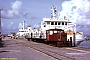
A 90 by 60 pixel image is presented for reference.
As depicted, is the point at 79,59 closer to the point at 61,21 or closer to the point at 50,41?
the point at 50,41

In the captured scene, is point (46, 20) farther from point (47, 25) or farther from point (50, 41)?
point (50, 41)

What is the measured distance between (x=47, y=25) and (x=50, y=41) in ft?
30.4

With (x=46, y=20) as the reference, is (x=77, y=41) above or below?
below

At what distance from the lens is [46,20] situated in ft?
179

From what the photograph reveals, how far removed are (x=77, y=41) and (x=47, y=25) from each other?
11.5 meters

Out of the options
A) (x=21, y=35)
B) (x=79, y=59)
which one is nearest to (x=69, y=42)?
(x=79, y=59)

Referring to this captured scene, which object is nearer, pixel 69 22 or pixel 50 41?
pixel 50 41

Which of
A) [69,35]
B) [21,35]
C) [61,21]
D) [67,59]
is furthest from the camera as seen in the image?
[21,35]

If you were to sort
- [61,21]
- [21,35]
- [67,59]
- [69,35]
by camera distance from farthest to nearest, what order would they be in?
[21,35] < [61,21] < [69,35] < [67,59]

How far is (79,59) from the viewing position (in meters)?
21.6

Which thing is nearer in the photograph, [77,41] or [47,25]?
[77,41]

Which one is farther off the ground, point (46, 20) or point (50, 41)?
point (46, 20)

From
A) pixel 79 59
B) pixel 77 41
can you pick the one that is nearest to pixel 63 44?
pixel 77 41

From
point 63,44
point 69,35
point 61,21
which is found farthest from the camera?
point 61,21
